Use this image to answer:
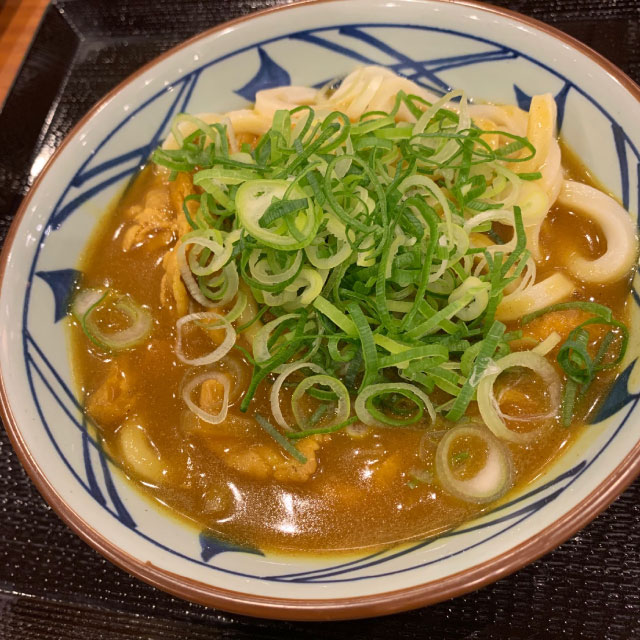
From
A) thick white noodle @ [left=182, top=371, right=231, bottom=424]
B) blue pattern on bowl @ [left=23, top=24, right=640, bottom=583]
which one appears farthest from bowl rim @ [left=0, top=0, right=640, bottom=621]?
thick white noodle @ [left=182, top=371, right=231, bottom=424]

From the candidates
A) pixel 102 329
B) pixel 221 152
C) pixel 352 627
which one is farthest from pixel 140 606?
pixel 221 152

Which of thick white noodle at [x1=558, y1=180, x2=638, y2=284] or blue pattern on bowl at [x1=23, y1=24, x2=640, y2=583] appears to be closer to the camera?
blue pattern on bowl at [x1=23, y1=24, x2=640, y2=583]

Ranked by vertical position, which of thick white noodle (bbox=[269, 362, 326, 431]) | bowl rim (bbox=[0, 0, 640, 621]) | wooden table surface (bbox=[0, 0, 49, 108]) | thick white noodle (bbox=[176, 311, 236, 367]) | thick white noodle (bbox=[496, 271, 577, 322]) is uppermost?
wooden table surface (bbox=[0, 0, 49, 108])

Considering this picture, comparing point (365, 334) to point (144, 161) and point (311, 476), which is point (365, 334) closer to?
point (311, 476)

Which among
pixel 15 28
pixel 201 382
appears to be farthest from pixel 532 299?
pixel 15 28

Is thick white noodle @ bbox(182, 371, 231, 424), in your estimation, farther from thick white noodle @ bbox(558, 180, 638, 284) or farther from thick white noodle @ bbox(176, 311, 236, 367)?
thick white noodle @ bbox(558, 180, 638, 284)

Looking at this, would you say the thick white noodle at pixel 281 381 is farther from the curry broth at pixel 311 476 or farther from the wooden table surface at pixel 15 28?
the wooden table surface at pixel 15 28
